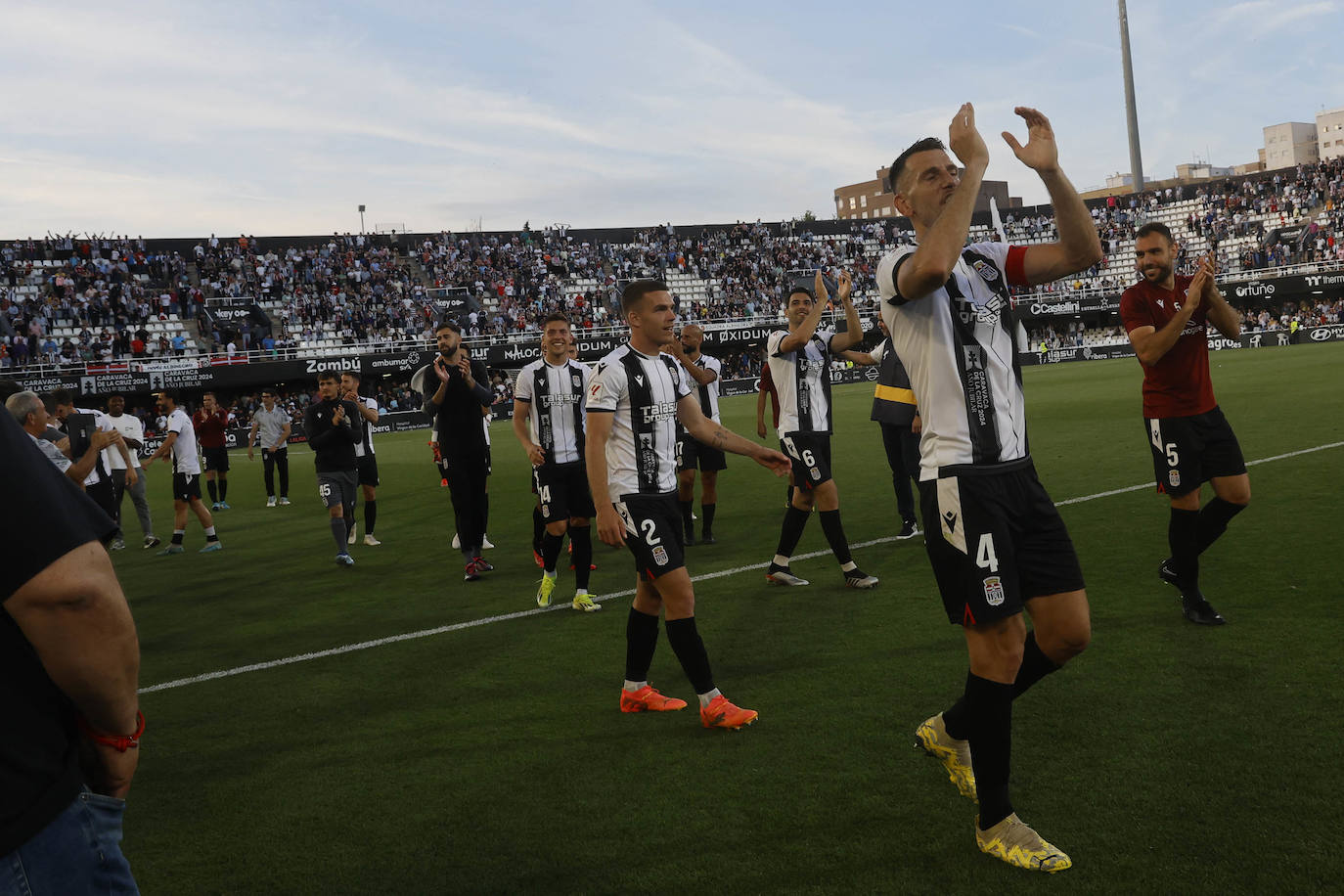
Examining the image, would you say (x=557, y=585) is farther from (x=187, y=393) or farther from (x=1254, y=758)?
(x=187, y=393)

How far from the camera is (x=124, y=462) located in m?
12.6

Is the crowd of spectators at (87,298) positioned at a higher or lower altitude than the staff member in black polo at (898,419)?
higher

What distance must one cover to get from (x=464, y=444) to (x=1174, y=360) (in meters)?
6.07

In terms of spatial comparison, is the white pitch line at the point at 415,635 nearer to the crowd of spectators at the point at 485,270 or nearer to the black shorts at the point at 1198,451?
the black shorts at the point at 1198,451

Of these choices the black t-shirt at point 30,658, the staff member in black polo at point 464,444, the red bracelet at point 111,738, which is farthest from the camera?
the staff member in black polo at point 464,444

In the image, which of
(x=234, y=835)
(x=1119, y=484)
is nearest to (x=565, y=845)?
(x=234, y=835)

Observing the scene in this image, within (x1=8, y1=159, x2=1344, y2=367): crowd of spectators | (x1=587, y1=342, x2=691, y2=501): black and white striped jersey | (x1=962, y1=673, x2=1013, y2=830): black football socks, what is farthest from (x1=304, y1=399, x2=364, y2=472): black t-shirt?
(x1=8, y1=159, x2=1344, y2=367): crowd of spectators

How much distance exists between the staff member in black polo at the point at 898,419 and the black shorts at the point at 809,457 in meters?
1.01

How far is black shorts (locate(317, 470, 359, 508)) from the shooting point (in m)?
10.9

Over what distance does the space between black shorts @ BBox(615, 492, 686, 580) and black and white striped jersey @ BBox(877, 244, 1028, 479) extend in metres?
1.81

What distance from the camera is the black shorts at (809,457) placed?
26.0 ft

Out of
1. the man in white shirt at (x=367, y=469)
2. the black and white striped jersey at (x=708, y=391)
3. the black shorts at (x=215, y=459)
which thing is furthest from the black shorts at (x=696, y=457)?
the black shorts at (x=215, y=459)

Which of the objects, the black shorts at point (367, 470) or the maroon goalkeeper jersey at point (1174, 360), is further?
the black shorts at point (367, 470)

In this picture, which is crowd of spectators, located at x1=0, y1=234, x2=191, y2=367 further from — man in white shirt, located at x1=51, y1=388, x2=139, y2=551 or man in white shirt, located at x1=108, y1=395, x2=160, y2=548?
man in white shirt, located at x1=51, y1=388, x2=139, y2=551
